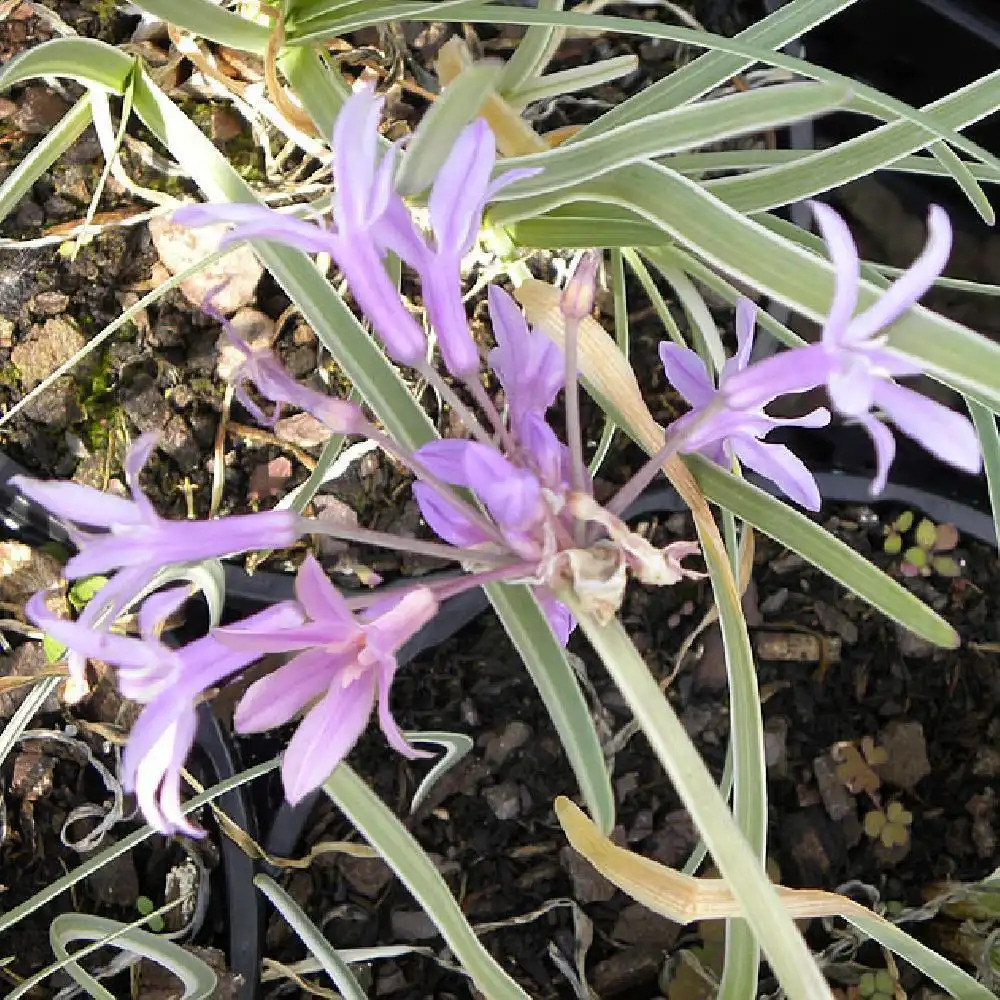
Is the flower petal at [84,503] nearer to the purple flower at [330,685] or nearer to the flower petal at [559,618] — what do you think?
the purple flower at [330,685]

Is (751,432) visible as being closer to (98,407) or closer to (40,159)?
(40,159)

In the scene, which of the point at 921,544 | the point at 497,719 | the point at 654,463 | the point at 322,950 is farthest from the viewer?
the point at 921,544

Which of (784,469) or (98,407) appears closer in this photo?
A: (784,469)

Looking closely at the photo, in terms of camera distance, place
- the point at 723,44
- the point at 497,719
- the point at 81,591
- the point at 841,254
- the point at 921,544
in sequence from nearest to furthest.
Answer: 1. the point at 841,254
2. the point at 723,44
3. the point at 81,591
4. the point at 497,719
5. the point at 921,544

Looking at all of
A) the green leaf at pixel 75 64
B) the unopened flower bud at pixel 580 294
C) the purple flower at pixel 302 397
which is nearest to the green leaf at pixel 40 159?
the green leaf at pixel 75 64

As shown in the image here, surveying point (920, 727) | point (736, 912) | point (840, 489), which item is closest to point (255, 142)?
point (840, 489)

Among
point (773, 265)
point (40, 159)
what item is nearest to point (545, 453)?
point (773, 265)

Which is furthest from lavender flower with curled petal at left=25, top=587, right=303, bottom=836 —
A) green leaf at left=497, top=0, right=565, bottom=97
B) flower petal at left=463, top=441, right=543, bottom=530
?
green leaf at left=497, top=0, right=565, bottom=97

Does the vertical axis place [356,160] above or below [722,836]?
above
